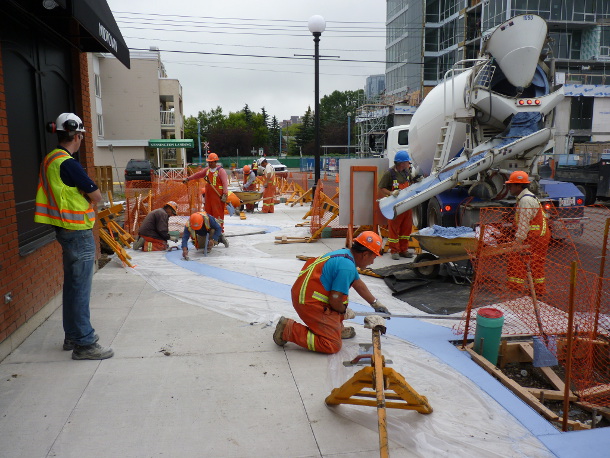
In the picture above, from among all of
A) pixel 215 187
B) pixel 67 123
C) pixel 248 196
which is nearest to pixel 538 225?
pixel 67 123

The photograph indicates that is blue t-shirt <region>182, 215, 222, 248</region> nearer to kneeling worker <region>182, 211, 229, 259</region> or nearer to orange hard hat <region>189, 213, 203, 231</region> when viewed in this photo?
kneeling worker <region>182, 211, 229, 259</region>

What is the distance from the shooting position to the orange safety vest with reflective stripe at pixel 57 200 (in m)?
3.90

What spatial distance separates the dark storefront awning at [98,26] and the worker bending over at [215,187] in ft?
10.9

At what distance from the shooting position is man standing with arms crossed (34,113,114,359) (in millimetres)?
3902

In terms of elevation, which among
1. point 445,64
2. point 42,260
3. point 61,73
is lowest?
point 42,260

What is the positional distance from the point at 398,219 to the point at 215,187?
3.80 meters

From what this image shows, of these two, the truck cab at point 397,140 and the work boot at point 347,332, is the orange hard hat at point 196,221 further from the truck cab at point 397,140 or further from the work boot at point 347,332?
the truck cab at point 397,140

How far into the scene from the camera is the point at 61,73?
19.9ft

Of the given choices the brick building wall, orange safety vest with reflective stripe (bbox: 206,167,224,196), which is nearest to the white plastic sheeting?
orange safety vest with reflective stripe (bbox: 206,167,224,196)

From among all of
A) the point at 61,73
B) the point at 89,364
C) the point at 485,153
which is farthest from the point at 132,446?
the point at 485,153

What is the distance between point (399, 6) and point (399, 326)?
54661 millimetres

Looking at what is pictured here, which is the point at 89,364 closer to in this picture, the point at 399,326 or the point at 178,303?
the point at 178,303

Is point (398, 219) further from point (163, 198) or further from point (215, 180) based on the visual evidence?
point (163, 198)

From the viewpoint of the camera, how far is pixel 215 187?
31.9ft
